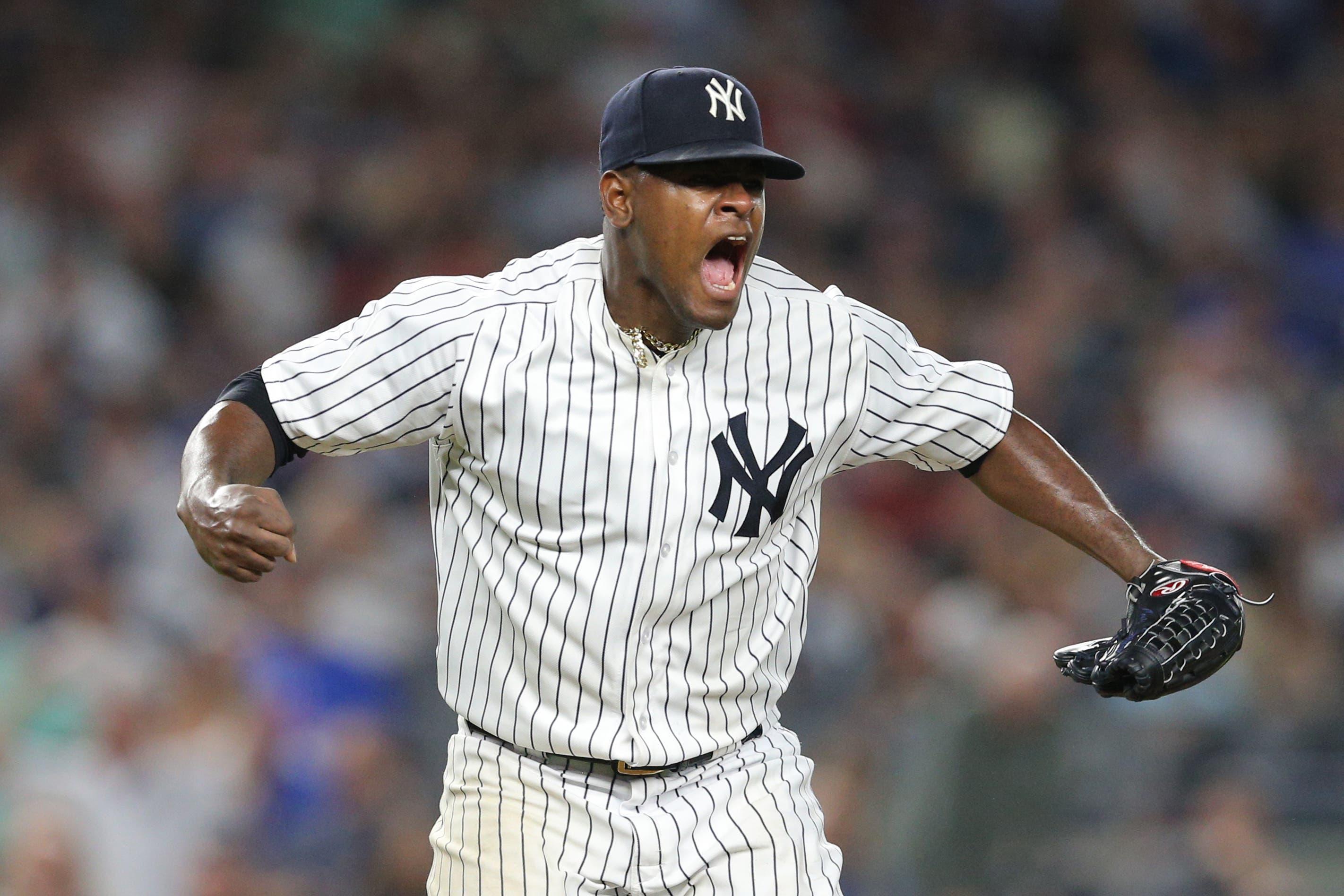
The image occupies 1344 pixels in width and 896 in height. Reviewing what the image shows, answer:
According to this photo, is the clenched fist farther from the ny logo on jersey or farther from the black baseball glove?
the black baseball glove

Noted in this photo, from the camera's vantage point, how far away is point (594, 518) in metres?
2.30

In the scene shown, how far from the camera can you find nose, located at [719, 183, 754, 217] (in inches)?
90.7

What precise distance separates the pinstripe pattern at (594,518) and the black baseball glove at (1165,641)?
1.52ft

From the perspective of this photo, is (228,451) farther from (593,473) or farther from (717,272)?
(717,272)

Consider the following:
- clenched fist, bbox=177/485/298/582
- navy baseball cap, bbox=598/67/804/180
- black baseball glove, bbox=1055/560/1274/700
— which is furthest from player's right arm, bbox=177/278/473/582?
black baseball glove, bbox=1055/560/1274/700

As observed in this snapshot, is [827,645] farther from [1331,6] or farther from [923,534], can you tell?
[1331,6]

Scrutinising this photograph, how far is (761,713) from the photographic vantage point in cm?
248

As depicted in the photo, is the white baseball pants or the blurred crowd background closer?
the white baseball pants

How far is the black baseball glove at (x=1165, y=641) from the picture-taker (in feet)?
7.50

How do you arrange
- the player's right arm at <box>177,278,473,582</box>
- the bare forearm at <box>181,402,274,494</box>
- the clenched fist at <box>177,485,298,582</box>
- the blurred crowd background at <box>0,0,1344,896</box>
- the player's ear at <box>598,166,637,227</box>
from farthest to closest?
the blurred crowd background at <box>0,0,1344,896</box>
the player's ear at <box>598,166,637,227</box>
the player's right arm at <box>177,278,473,582</box>
the bare forearm at <box>181,402,274,494</box>
the clenched fist at <box>177,485,298,582</box>

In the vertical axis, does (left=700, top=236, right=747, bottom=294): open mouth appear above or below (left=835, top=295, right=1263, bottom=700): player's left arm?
above

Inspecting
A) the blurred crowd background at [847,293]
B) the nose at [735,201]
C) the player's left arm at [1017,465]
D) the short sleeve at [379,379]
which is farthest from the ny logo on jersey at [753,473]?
the blurred crowd background at [847,293]

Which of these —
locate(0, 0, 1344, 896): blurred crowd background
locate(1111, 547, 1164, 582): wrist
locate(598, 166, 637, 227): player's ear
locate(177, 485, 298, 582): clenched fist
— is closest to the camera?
locate(177, 485, 298, 582): clenched fist

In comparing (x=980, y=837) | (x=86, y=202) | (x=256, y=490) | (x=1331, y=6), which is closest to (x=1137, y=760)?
(x=980, y=837)
